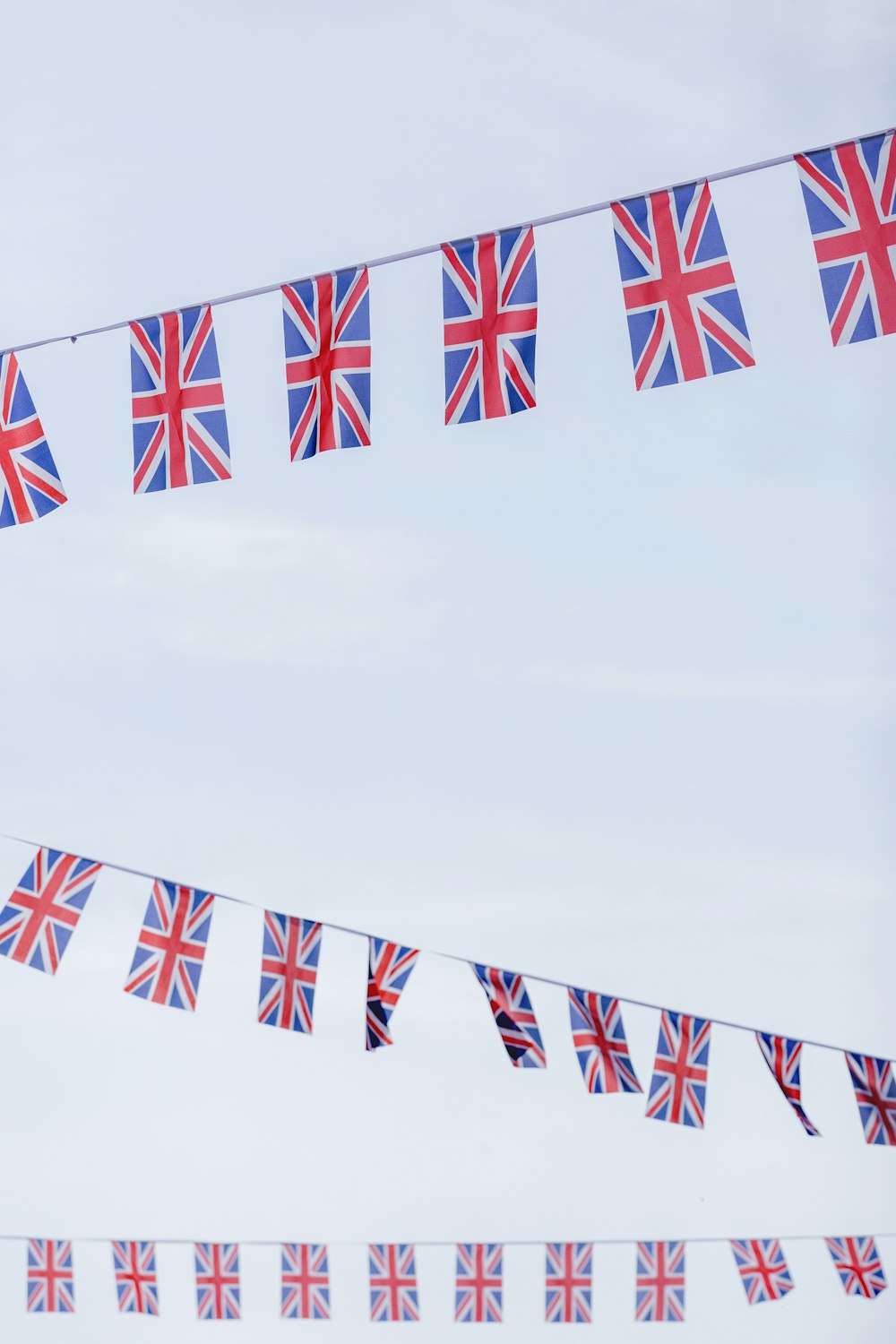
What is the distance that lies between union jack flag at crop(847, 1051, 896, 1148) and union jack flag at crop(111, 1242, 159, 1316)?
28.0 feet

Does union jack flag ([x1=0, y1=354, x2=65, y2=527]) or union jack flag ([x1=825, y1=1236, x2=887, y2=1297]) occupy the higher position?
union jack flag ([x1=0, y1=354, x2=65, y2=527])

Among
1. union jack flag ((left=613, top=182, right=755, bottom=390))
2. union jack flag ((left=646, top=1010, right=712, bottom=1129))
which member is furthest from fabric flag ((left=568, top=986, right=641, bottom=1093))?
union jack flag ((left=613, top=182, right=755, bottom=390))

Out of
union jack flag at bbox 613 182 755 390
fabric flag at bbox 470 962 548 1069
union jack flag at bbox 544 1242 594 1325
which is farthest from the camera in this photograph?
union jack flag at bbox 544 1242 594 1325

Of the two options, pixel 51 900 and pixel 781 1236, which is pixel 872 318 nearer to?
pixel 51 900

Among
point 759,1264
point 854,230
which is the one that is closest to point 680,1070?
point 759,1264

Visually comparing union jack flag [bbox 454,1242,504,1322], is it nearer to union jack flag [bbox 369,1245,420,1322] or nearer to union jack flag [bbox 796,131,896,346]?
union jack flag [bbox 369,1245,420,1322]

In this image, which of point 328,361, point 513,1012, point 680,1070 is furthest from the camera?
point 680,1070

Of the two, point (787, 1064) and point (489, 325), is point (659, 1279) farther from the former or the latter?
point (489, 325)

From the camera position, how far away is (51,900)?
12.6 meters

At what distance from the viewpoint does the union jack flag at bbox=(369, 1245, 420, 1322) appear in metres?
19.2

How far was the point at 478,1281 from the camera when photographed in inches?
771

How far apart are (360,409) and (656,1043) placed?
7721mm

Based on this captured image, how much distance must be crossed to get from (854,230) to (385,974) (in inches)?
319

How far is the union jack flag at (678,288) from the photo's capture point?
7926 mm
